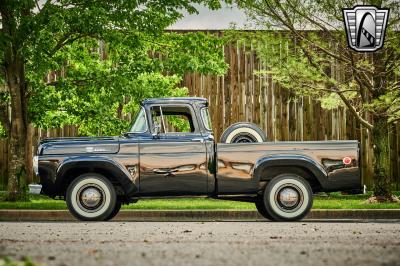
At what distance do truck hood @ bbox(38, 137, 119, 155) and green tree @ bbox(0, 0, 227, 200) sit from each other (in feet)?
10.5

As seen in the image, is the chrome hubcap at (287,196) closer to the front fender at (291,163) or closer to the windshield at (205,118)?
the front fender at (291,163)

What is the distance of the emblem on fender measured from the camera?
15797mm

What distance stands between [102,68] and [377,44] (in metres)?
6.34

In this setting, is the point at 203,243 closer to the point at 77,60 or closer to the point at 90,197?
the point at 90,197

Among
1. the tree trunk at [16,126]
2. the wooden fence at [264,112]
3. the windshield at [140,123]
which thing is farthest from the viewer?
the wooden fence at [264,112]

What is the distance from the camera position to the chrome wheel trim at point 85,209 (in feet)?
40.0

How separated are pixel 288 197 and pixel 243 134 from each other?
1.29 m

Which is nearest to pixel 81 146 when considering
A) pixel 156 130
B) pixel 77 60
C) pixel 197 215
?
pixel 156 130

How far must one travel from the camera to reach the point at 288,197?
1228 centimetres

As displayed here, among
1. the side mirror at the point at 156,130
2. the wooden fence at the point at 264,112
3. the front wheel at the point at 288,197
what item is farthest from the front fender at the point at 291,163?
the wooden fence at the point at 264,112

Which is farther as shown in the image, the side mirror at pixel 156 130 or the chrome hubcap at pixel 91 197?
the side mirror at pixel 156 130

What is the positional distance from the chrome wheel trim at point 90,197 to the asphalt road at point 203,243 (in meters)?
0.59

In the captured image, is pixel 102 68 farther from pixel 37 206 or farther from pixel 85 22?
pixel 37 206

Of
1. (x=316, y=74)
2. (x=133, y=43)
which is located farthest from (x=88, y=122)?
(x=316, y=74)
